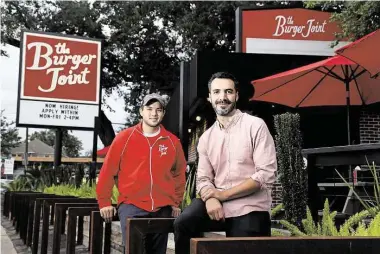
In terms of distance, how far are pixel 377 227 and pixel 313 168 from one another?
72.5 inches

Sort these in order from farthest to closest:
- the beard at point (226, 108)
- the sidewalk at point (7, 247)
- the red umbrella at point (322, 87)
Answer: the red umbrella at point (322, 87)
the sidewalk at point (7, 247)
the beard at point (226, 108)

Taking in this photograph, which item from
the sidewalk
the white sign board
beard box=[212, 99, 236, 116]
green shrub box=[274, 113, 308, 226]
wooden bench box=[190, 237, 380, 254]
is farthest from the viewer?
the white sign board

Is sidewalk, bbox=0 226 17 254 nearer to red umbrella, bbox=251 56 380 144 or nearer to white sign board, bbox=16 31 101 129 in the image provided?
red umbrella, bbox=251 56 380 144

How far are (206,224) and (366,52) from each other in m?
3.57

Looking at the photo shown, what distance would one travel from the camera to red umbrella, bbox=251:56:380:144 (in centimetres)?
707

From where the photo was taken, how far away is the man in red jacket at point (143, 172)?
3295 mm

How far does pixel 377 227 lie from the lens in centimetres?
251

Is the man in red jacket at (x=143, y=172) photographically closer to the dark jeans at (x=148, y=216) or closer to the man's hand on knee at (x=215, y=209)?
the dark jeans at (x=148, y=216)

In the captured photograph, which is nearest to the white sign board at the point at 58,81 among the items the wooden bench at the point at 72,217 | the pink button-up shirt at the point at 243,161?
the wooden bench at the point at 72,217

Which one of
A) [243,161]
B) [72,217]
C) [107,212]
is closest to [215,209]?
[243,161]

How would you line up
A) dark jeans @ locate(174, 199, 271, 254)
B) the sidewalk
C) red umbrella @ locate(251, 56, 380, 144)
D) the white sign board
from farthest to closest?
1. the white sign board
2. red umbrella @ locate(251, 56, 380, 144)
3. the sidewalk
4. dark jeans @ locate(174, 199, 271, 254)

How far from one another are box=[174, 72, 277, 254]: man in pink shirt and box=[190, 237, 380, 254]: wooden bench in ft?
1.67

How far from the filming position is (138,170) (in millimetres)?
3295

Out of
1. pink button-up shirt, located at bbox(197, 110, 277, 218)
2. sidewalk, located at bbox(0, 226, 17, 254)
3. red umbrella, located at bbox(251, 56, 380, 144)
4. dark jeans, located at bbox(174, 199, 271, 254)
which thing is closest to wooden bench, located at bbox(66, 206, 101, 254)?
dark jeans, located at bbox(174, 199, 271, 254)
